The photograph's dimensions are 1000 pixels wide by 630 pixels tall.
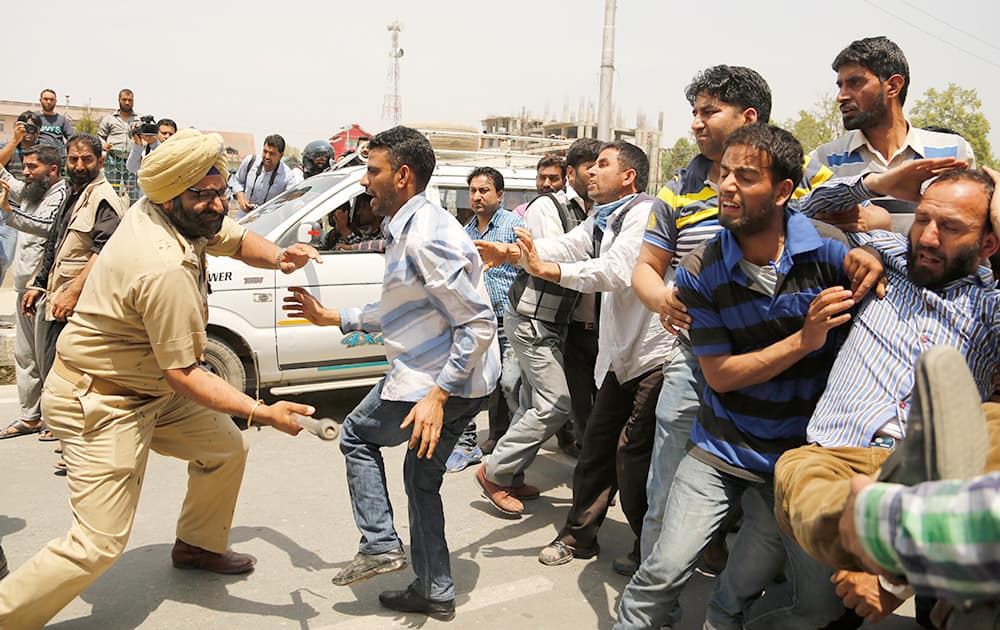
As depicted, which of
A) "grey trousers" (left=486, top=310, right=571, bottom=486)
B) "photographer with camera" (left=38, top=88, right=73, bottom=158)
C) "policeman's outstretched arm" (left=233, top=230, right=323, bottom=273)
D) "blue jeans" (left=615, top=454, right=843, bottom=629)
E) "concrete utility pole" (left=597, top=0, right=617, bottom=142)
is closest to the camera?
"blue jeans" (left=615, top=454, right=843, bottom=629)

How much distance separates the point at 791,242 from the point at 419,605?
2.20m

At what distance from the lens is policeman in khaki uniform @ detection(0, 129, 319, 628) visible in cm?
321

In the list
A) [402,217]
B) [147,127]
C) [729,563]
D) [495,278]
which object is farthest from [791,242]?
[147,127]

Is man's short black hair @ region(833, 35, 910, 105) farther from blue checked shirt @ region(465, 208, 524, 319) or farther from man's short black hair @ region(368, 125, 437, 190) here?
blue checked shirt @ region(465, 208, 524, 319)

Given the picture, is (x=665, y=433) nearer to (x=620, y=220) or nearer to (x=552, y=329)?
(x=620, y=220)

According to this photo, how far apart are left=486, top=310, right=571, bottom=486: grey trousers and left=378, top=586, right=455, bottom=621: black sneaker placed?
131 cm

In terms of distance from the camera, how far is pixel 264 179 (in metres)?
10.1

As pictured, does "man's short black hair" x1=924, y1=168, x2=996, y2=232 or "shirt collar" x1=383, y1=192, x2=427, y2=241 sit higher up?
"man's short black hair" x1=924, y1=168, x2=996, y2=232

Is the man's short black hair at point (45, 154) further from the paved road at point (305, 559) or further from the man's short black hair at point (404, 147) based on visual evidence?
the man's short black hair at point (404, 147)

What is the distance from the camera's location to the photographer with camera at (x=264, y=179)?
9906 mm

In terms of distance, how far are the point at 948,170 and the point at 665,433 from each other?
1409mm

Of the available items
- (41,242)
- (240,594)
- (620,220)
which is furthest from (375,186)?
(41,242)

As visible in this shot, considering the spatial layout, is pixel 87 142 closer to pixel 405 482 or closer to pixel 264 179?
pixel 405 482

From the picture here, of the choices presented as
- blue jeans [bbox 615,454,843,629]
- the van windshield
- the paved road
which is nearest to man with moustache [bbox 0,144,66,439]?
the paved road
